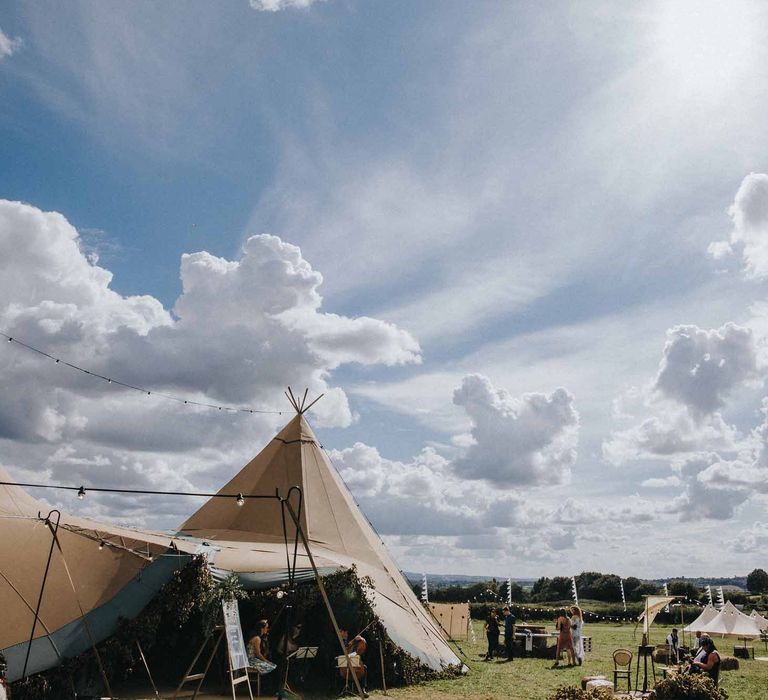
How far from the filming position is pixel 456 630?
2095 cm

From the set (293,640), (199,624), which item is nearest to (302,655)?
(293,640)

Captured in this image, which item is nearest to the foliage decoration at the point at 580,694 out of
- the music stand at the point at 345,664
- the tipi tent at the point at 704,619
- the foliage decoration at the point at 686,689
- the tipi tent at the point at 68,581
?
the foliage decoration at the point at 686,689

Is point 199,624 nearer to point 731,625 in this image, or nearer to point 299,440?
point 299,440

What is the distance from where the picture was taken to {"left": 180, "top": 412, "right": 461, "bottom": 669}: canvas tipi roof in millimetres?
11766

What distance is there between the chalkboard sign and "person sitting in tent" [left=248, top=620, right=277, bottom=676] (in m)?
0.63

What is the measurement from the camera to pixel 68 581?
10.8 m

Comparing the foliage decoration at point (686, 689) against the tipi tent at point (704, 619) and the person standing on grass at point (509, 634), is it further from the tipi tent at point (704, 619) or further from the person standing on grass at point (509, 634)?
the tipi tent at point (704, 619)

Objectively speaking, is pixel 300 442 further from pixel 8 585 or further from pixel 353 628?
pixel 8 585

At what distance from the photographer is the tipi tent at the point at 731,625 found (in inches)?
763

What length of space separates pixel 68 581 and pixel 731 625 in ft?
59.4

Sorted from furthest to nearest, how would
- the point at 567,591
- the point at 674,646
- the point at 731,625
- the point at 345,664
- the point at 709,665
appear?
1. the point at 567,591
2. the point at 731,625
3. the point at 674,646
4. the point at 345,664
5. the point at 709,665

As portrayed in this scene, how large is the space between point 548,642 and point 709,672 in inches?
274

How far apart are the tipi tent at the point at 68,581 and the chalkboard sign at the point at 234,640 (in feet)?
5.95

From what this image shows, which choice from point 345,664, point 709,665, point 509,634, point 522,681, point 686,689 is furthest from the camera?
point 509,634
